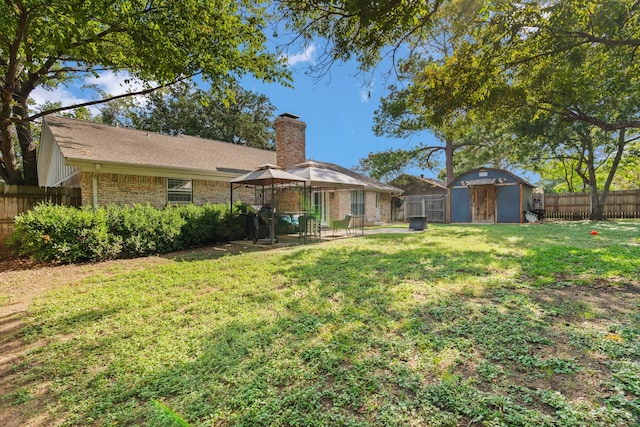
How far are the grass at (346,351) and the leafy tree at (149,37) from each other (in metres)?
4.91

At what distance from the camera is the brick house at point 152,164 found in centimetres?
973

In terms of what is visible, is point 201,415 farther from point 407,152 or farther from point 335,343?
point 407,152

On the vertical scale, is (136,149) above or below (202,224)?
above

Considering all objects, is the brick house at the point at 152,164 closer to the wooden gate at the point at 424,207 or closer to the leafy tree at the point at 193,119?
the wooden gate at the point at 424,207

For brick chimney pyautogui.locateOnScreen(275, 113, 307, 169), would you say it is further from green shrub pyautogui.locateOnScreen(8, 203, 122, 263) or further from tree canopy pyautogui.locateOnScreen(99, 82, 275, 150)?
tree canopy pyautogui.locateOnScreen(99, 82, 275, 150)

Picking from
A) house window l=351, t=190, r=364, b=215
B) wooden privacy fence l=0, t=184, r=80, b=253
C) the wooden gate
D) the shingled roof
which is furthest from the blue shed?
wooden privacy fence l=0, t=184, r=80, b=253

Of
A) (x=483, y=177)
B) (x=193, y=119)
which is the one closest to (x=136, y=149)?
(x=193, y=119)

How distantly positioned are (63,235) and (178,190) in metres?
5.16

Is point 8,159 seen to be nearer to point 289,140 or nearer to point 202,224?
point 202,224

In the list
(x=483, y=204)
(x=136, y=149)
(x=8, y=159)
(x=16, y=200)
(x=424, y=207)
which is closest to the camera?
(x=16, y=200)

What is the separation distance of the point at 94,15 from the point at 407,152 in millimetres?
20532

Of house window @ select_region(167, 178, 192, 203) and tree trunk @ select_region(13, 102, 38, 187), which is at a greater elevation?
tree trunk @ select_region(13, 102, 38, 187)

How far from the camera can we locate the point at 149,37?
20.0 ft

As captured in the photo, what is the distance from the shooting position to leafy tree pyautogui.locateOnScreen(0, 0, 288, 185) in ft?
18.1
